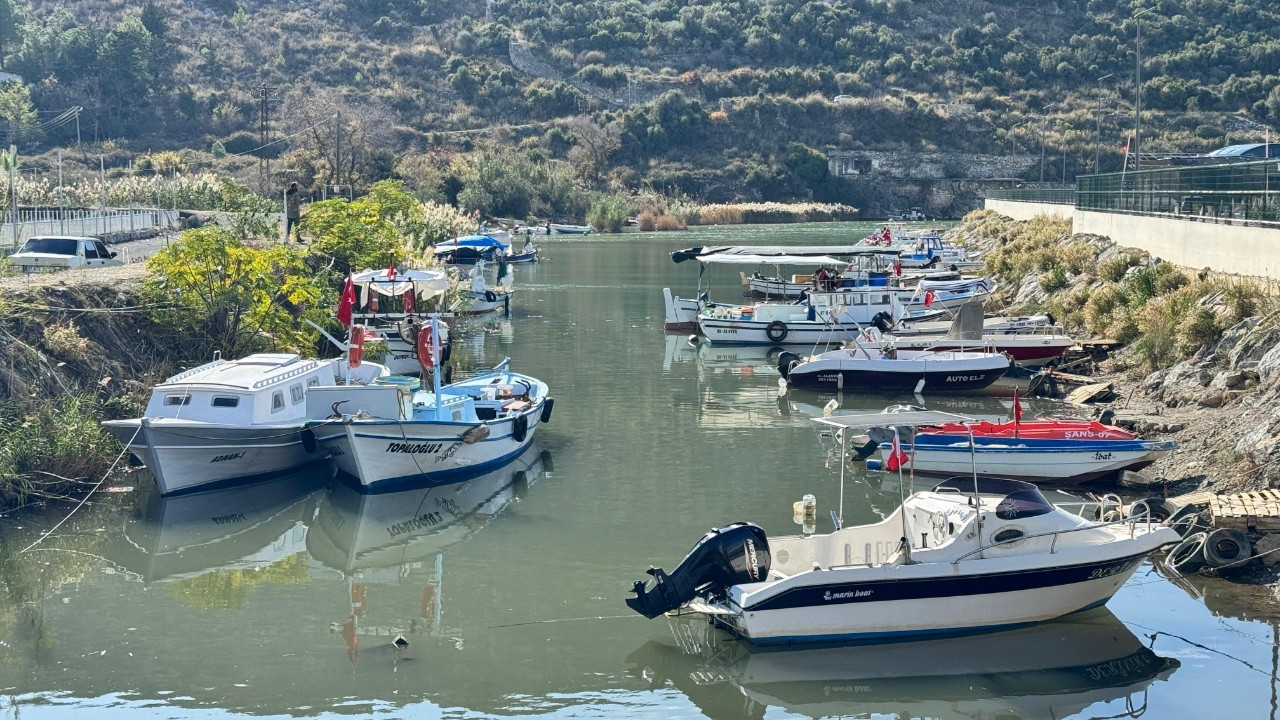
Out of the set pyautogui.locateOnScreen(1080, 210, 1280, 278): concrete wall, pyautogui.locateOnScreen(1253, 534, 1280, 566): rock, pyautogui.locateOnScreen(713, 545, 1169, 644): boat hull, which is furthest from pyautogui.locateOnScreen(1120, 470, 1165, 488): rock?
pyautogui.locateOnScreen(1080, 210, 1280, 278): concrete wall

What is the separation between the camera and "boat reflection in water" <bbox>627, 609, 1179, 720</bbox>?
660 inches

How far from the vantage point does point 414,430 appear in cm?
2669

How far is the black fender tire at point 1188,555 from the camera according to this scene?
2073 centimetres

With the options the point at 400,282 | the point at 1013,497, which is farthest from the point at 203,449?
the point at 400,282

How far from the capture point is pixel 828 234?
108375mm

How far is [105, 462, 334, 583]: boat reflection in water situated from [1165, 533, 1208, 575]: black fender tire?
14.2 m

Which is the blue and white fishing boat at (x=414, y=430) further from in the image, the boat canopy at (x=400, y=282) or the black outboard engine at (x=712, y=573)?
the boat canopy at (x=400, y=282)

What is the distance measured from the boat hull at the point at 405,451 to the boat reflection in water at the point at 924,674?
372 inches

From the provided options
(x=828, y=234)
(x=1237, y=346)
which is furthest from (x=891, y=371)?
(x=828, y=234)

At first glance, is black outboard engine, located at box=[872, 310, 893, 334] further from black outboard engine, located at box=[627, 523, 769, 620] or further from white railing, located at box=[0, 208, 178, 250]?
white railing, located at box=[0, 208, 178, 250]

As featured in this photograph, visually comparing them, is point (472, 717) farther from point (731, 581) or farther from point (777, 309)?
point (777, 309)

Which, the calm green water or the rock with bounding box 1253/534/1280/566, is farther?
the rock with bounding box 1253/534/1280/566

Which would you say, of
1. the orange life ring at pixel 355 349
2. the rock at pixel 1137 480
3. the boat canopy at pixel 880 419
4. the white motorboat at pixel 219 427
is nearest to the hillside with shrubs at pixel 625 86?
the orange life ring at pixel 355 349

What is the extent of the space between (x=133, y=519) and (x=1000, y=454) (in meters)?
16.1
